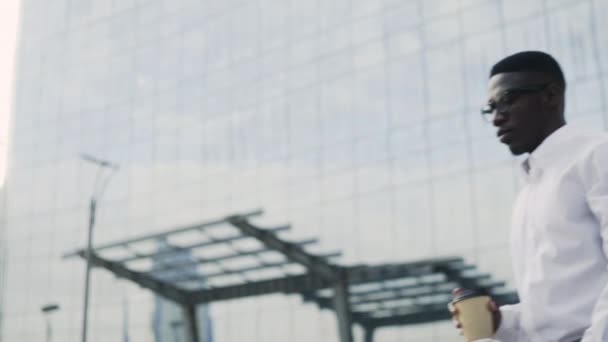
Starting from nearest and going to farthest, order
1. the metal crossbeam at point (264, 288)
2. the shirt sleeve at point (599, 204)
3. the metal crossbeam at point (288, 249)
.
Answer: the shirt sleeve at point (599, 204) < the metal crossbeam at point (288, 249) < the metal crossbeam at point (264, 288)

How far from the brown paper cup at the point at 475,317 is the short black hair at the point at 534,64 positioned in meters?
0.64

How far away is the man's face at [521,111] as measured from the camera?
278cm

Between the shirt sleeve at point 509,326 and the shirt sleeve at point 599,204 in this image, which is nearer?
the shirt sleeve at point 599,204

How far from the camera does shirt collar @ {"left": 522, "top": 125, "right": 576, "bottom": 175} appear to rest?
2.70m

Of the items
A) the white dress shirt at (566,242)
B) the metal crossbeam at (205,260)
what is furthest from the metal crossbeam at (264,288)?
the white dress shirt at (566,242)

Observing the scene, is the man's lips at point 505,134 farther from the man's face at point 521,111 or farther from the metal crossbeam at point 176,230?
the metal crossbeam at point 176,230

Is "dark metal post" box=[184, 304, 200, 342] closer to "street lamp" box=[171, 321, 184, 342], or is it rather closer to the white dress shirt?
"street lamp" box=[171, 321, 184, 342]

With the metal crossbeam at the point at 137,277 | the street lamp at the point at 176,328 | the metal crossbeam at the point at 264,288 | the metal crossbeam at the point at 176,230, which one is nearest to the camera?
the metal crossbeam at the point at 176,230

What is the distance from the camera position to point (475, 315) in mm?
2693

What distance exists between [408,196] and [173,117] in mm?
9757

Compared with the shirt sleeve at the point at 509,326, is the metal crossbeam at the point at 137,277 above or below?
above

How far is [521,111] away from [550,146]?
14 cm

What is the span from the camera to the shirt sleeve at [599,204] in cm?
237

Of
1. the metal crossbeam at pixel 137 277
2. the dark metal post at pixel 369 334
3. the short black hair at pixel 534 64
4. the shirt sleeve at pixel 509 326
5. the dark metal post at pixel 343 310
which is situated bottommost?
the shirt sleeve at pixel 509 326
